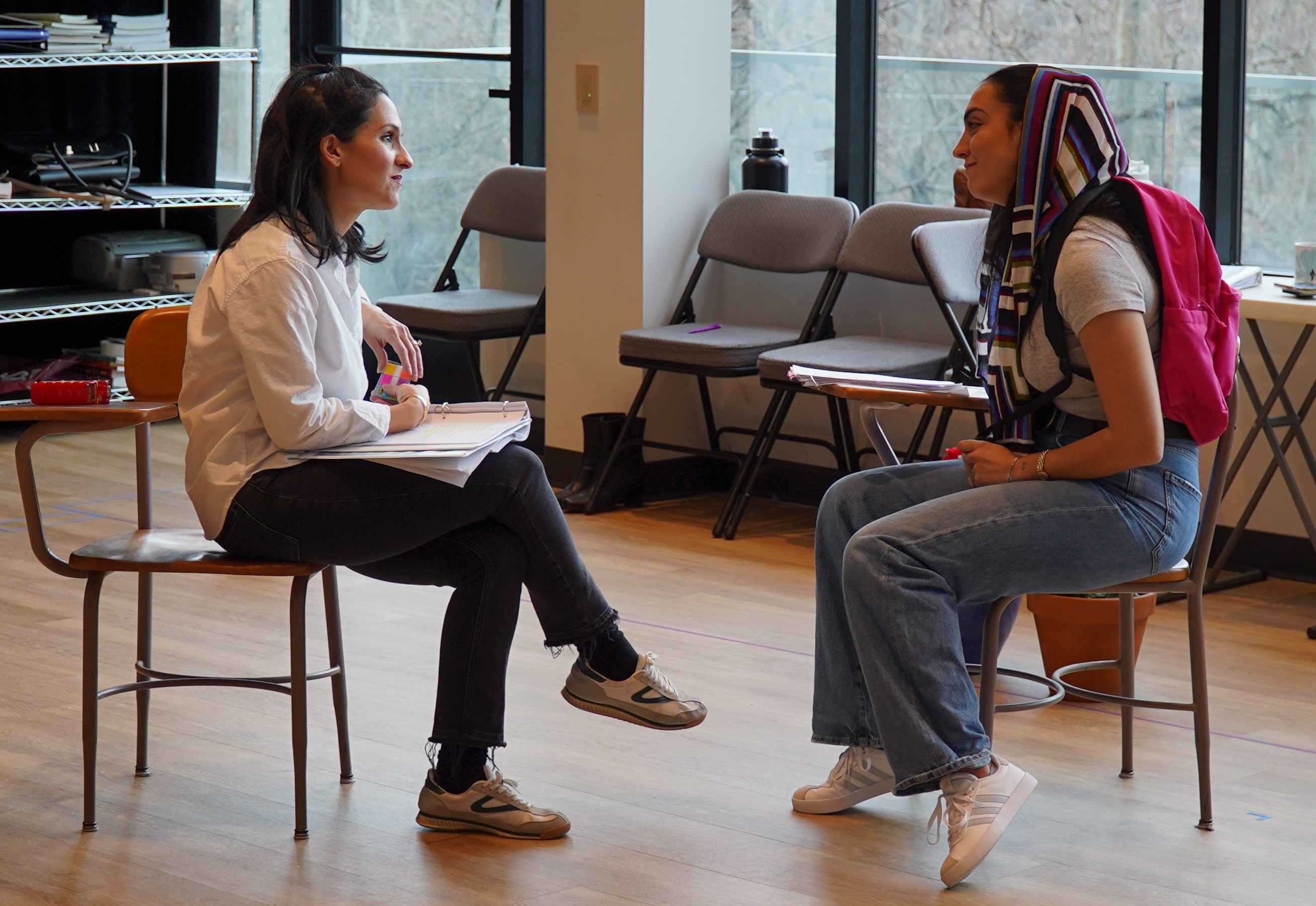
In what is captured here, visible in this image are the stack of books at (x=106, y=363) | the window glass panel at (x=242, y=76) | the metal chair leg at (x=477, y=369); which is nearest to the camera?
the metal chair leg at (x=477, y=369)

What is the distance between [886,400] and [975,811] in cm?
69

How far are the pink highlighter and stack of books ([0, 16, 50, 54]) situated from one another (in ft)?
13.1

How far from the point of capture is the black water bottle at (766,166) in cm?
539

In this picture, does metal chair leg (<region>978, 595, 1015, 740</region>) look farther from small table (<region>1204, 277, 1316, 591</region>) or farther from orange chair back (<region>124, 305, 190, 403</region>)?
small table (<region>1204, 277, 1316, 591</region>)

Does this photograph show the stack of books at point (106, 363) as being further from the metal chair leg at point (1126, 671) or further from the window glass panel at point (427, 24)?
the metal chair leg at point (1126, 671)

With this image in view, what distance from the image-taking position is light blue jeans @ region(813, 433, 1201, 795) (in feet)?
8.09

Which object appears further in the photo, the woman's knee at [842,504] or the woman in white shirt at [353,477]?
the woman's knee at [842,504]

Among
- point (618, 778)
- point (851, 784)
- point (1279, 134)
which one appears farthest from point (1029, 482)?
point (1279, 134)

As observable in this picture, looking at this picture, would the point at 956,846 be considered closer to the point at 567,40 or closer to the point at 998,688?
the point at 998,688

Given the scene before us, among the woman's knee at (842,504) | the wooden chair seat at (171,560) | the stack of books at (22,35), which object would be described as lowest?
the wooden chair seat at (171,560)

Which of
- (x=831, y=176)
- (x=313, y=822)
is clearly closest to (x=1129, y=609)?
(x=313, y=822)

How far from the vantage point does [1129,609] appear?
3.01 m

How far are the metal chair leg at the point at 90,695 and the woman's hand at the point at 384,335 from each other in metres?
0.60

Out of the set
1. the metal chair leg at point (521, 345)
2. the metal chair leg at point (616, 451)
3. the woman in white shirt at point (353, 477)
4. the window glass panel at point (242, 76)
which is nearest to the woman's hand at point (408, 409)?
the woman in white shirt at point (353, 477)
